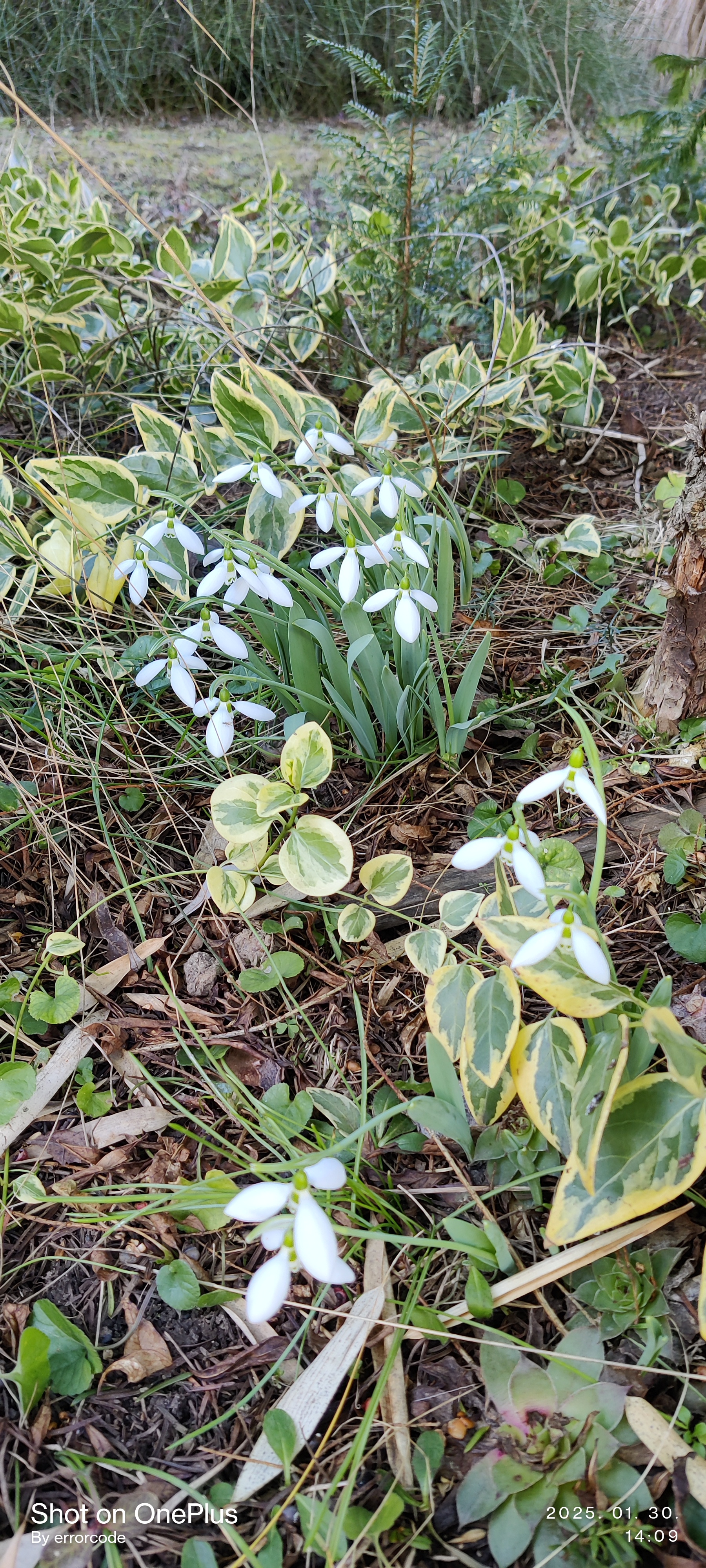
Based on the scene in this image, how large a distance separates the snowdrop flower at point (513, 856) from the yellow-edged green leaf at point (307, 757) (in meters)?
0.39

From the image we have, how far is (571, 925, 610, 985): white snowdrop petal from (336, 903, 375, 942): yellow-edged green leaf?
1.56 ft

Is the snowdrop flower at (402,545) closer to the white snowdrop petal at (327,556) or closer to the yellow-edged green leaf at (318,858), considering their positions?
the white snowdrop petal at (327,556)

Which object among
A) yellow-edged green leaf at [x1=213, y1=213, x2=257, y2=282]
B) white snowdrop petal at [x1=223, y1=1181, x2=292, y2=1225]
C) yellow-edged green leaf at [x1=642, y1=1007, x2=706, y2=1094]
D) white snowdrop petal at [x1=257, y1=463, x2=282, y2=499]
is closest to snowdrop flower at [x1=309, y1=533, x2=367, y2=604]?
white snowdrop petal at [x1=257, y1=463, x2=282, y2=499]

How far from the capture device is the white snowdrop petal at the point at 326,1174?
73cm

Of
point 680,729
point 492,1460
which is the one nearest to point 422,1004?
point 492,1460

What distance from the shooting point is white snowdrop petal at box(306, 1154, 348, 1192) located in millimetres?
728

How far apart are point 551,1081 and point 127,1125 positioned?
591 mm

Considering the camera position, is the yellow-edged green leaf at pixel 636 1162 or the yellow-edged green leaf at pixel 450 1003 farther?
the yellow-edged green leaf at pixel 450 1003

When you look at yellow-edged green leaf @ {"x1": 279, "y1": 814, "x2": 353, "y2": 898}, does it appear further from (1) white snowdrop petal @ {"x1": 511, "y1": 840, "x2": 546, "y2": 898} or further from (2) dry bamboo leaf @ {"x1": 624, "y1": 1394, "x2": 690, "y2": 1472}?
(2) dry bamboo leaf @ {"x1": 624, "y1": 1394, "x2": 690, "y2": 1472}

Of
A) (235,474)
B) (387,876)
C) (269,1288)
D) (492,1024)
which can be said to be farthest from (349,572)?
(269,1288)

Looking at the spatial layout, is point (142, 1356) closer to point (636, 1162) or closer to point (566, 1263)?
point (566, 1263)

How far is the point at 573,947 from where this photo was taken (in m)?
0.80

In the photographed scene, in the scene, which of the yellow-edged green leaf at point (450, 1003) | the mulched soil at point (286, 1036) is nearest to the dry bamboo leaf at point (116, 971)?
the mulched soil at point (286, 1036)

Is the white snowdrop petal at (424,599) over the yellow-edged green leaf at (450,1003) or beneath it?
over
